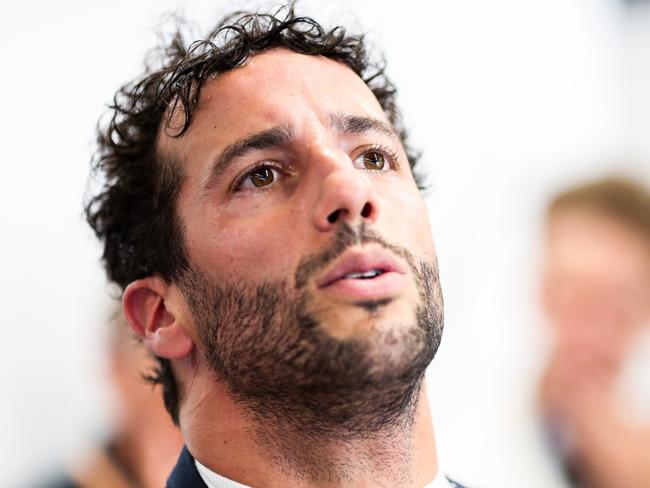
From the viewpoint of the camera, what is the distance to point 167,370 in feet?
5.34

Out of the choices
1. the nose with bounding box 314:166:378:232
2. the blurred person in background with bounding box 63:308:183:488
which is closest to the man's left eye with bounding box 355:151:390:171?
the nose with bounding box 314:166:378:232

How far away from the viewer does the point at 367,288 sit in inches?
48.6

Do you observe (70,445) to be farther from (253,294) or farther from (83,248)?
(253,294)

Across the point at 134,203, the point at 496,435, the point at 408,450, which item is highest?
the point at 134,203

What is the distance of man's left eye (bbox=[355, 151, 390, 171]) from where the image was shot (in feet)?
4.85

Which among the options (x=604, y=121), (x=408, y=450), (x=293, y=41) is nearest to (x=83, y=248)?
(x=293, y=41)

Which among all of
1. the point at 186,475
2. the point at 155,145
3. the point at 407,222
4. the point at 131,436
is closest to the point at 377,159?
the point at 407,222

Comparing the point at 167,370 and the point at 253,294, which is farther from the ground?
the point at 253,294

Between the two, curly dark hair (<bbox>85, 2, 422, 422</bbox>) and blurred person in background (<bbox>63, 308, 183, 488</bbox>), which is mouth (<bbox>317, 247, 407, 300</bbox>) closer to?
curly dark hair (<bbox>85, 2, 422, 422</bbox>)

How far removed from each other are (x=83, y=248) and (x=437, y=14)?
1533mm

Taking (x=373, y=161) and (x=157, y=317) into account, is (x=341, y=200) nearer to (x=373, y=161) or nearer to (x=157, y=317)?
(x=373, y=161)

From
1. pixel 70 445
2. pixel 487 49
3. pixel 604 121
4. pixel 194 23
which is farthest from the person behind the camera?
pixel 604 121

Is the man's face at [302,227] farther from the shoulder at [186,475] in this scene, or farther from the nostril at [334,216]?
the shoulder at [186,475]

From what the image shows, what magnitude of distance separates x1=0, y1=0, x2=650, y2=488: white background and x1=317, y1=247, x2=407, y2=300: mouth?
919 mm
